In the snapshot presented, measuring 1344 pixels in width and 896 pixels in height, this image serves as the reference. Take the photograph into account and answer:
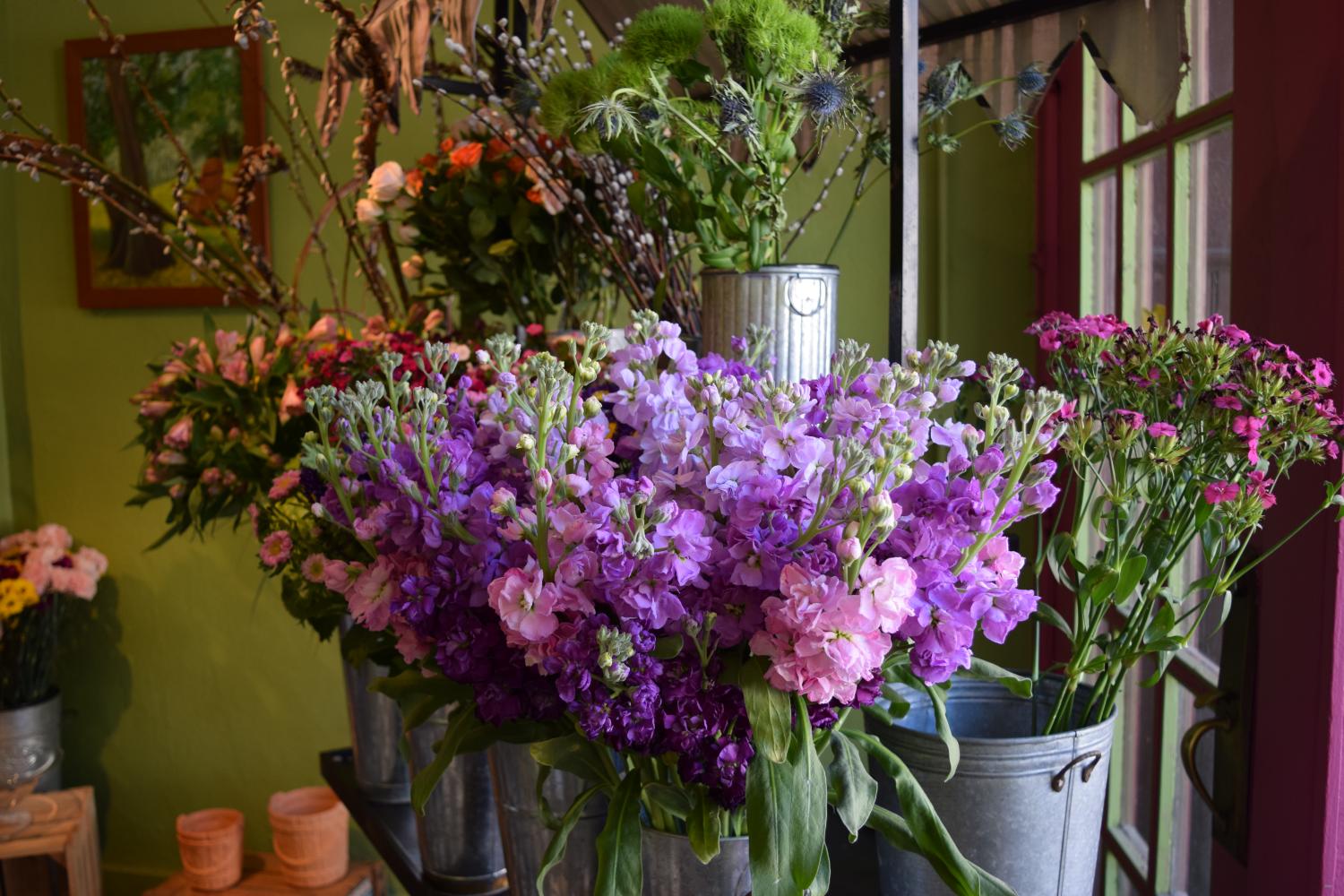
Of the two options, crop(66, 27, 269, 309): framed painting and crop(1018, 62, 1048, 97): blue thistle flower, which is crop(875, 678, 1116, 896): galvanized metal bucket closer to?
crop(1018, 62, 1048, 97): blue thistle flower

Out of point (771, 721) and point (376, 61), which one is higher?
point (376, 61)

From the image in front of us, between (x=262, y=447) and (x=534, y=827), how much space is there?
0.61m

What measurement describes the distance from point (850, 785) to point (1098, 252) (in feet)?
3.78

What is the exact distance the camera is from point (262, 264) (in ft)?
4.57

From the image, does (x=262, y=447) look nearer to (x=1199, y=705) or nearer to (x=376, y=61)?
(x=376, y=61)

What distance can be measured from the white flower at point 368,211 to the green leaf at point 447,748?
2.44ft

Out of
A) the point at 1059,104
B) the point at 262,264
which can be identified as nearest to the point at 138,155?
the point at 262,264

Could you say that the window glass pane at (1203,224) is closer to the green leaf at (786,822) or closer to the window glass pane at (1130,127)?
the window glass pane at (1130,127)

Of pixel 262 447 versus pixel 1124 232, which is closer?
pixel 262 447

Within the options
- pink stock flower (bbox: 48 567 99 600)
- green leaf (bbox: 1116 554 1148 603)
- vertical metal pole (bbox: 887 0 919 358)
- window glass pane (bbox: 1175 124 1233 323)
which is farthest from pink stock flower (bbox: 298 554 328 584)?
pink stock flower (bbox: 48 567 99 600)

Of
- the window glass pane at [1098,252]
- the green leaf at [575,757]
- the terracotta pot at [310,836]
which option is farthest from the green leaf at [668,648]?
the terracotta pot at [310,836]

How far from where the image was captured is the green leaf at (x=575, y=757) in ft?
2.06

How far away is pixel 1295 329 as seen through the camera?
835mm

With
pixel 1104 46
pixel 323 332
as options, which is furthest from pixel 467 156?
pixel 1104 46
